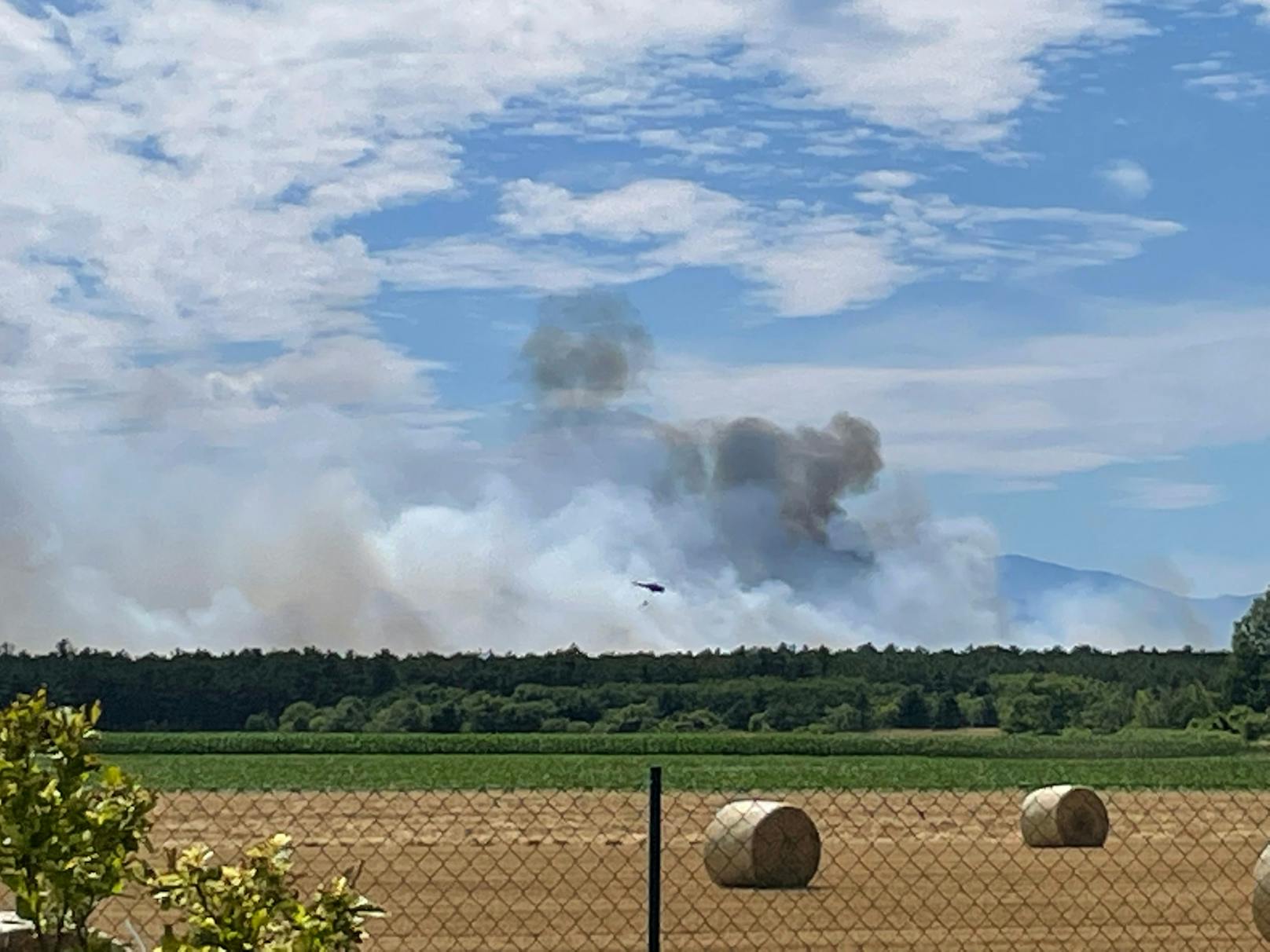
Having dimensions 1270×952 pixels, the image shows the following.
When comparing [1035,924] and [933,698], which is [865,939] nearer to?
[1035,924]

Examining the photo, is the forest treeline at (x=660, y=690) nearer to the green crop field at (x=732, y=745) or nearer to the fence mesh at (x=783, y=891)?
the green crop field at (x=732, y=745)

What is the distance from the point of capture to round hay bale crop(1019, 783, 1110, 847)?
24.7 metres

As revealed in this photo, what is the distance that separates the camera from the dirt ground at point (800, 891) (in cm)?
1461

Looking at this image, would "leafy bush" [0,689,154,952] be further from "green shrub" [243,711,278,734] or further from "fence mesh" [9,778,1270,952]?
"green shrub" [243,711,278,734]

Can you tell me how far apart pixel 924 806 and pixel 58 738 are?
30.2m

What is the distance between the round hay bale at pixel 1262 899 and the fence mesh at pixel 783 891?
0.13 metres

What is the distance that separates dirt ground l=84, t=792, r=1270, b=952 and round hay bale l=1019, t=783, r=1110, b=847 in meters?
0.31

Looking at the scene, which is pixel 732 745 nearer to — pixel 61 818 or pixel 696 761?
pixel 696 761

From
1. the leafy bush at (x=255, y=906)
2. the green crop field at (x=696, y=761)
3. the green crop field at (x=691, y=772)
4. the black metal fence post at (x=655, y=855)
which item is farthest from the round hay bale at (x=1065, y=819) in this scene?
the green crop field at (x=696, y=761)

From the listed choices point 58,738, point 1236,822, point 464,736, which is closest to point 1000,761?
point 464,736

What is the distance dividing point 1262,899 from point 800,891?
547cm

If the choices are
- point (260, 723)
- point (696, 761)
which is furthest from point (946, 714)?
point (260, 723)

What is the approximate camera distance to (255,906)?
5.22 m

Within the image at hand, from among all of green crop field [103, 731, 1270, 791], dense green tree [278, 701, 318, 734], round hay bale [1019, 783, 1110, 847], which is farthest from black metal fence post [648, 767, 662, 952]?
dense green tree [278, 701, 318, 734]
